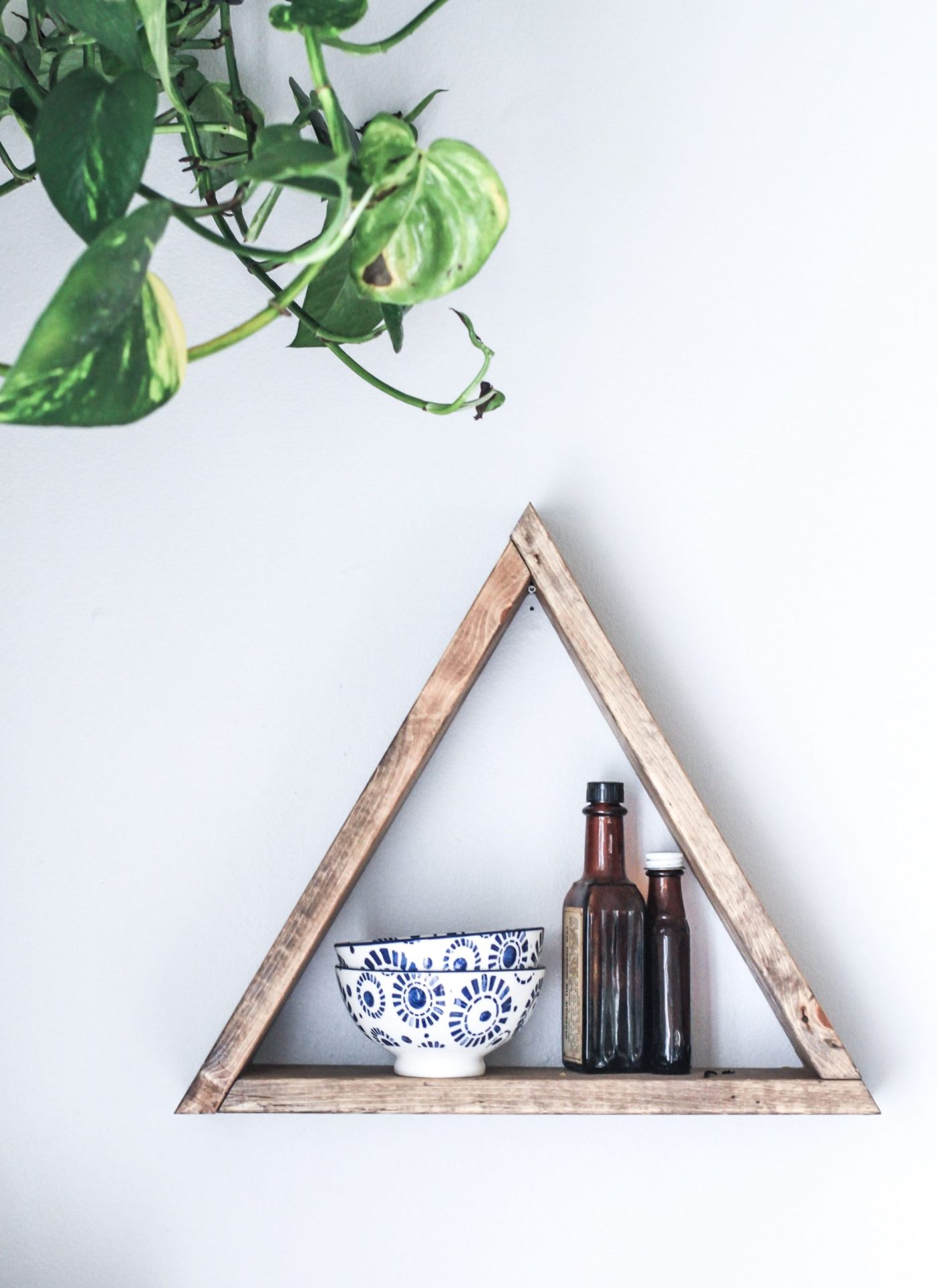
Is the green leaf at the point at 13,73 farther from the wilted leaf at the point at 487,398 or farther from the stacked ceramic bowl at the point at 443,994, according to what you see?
the stacked ceramic bowl at the point at 443,994

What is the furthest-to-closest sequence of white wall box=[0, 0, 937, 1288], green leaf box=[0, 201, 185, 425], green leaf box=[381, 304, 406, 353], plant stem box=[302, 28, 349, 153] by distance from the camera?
white wall box=[0, 0, 937, 1288] < green leaf box=[381, 304, 406, 353] < plant stem box=[302, 28, 349, 153] < green leaf box=[0, 201, 185, 425]

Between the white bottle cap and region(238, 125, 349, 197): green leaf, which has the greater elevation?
the white bottle cap

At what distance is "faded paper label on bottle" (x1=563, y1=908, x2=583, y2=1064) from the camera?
33.8 inches

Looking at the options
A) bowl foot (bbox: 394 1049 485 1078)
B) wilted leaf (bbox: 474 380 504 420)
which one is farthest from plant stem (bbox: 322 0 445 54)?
bowl foot (bbox: 394 1049 485 1078)

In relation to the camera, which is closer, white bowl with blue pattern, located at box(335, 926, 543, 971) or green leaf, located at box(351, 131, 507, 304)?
green leaf, located at box(351, 131, 507, 304)

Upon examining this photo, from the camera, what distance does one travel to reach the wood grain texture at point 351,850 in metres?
0.83

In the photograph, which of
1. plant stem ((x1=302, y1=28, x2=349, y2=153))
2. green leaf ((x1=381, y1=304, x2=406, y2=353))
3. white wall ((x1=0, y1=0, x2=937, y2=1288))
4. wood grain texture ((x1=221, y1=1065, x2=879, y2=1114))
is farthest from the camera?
white wall ((x1=0, y1=0, x2=937, y2=1288))

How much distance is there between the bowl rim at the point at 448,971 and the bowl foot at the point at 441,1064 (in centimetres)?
6

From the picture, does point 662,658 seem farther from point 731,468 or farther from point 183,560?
point 183,560

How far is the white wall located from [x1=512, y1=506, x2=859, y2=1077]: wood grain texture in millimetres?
98

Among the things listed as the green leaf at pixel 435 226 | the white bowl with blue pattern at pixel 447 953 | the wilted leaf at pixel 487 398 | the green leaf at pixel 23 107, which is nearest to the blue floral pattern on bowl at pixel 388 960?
the white bowl with blue pattern at pixel 447 953

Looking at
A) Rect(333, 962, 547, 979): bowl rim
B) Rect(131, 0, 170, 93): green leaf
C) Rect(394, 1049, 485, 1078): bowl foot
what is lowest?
Rect(394, 1049, 485, 1078): bowl foot

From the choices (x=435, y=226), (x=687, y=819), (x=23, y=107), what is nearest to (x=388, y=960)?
(x=687, y=819)

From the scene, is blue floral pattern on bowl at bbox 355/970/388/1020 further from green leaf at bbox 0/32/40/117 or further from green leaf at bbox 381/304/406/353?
green leaf at bbox 0/32/40/117
